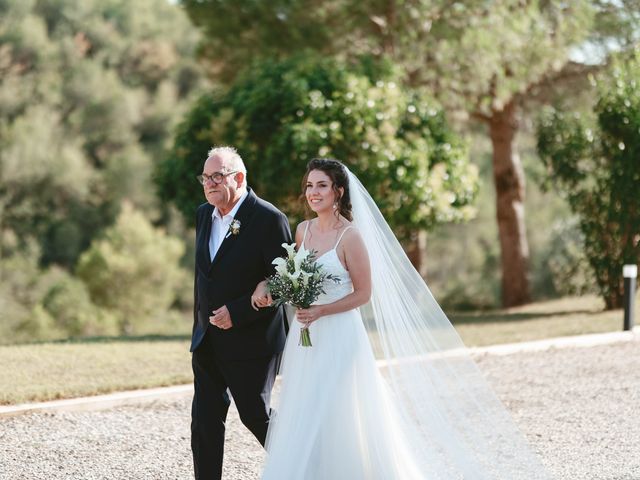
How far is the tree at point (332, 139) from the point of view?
14141 mm

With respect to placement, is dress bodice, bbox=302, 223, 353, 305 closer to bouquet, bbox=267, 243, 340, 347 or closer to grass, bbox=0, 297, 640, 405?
bouquet, bbox=267, 243, 340, 347

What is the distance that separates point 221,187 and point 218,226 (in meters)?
0.28

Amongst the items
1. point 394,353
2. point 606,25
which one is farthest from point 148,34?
point 394,353

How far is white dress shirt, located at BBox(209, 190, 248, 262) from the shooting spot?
5.14 metres

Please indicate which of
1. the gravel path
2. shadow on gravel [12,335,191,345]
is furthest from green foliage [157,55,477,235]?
the gravel path

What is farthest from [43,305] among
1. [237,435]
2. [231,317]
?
[231,317]

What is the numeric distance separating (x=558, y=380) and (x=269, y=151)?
6.53 metres

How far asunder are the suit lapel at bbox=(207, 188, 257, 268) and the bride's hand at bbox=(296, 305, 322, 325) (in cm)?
54

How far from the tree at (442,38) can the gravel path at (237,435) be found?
888cm

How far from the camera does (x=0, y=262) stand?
3519cm

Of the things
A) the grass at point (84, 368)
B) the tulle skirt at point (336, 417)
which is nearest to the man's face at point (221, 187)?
the tulle skirt at point (336, 417)

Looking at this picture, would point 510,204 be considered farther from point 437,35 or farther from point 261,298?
point 261,298

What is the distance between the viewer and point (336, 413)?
4906 millimetres

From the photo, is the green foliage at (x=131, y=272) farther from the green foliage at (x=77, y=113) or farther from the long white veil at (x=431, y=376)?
the long white veil at (x=431, y=376)
